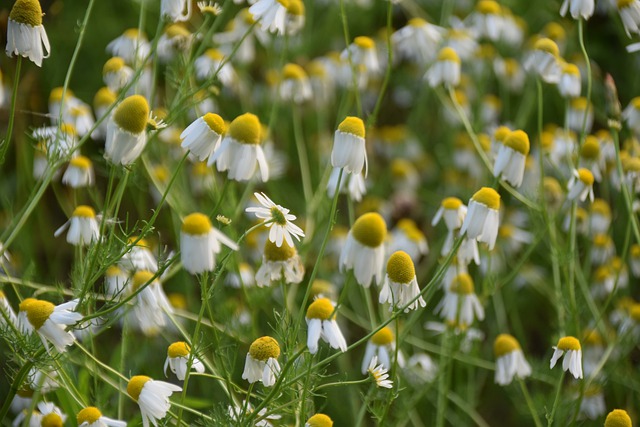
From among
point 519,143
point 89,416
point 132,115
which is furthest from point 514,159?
point 89,416

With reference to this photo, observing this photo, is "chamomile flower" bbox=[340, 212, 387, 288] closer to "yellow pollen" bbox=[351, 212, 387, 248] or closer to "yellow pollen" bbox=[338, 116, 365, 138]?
"yellow pollen" bbox=[351, 212, 387, 248]

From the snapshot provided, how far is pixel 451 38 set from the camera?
3145mm

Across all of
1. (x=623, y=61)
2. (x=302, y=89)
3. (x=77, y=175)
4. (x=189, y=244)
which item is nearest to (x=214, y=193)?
(x=77, y=175)

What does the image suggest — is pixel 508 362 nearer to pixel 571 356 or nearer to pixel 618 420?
pixel 571 356

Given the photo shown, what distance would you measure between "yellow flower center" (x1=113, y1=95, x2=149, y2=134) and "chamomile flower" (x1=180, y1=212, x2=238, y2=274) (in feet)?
0.72

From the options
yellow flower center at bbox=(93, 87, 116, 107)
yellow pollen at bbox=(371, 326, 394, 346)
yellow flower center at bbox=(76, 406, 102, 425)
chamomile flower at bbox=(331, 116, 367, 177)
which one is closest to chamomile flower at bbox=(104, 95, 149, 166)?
chamomile flower at bbox=(331, 116, 367, 177)

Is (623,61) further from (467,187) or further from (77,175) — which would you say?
(77,175)

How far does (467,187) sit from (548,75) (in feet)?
3.45

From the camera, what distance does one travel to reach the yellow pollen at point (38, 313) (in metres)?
1.56

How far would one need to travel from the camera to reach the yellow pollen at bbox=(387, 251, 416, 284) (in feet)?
5.24

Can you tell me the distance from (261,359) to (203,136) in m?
0.45

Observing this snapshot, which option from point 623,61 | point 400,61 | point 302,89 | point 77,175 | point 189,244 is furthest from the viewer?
point 400,61

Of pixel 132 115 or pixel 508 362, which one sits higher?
pixel 132 115

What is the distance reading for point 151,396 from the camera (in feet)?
5.19
